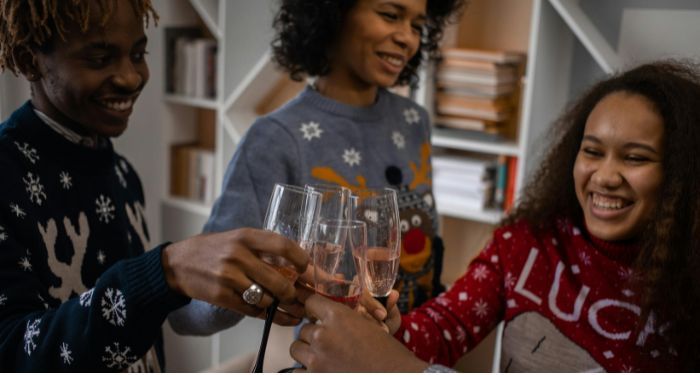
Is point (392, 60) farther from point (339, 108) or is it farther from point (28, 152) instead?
point (28, 152)

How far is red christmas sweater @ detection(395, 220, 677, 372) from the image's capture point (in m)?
1.42

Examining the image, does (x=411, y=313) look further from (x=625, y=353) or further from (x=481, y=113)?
(x=481, y=113)

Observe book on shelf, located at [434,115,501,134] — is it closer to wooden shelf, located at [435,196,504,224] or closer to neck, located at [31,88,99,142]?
wooden shelf, located at [435,196,504,224]

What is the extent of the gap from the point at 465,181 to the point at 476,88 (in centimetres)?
38

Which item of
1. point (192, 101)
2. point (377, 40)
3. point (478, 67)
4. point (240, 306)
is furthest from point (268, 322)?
point (192, 101)

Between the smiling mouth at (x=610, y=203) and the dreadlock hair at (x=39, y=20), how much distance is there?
1012 millimetres

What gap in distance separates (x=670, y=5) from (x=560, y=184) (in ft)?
3.70

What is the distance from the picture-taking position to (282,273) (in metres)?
0.97

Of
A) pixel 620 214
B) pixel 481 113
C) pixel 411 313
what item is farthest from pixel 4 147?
pixel 481 113

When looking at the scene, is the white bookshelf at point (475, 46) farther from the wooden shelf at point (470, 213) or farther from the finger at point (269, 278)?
the finger at point (269, 278)

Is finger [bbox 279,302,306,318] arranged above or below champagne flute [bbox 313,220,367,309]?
below

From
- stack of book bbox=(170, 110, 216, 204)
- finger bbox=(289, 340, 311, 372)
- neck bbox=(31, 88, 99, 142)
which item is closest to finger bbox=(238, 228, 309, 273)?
finger bbox=(289, 340, 311, 372)

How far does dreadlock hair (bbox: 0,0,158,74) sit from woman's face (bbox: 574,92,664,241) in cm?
98

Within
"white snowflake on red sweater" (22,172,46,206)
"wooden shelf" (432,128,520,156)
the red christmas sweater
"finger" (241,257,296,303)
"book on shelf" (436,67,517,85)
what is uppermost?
"book on shelf" (436,67,517,85)
